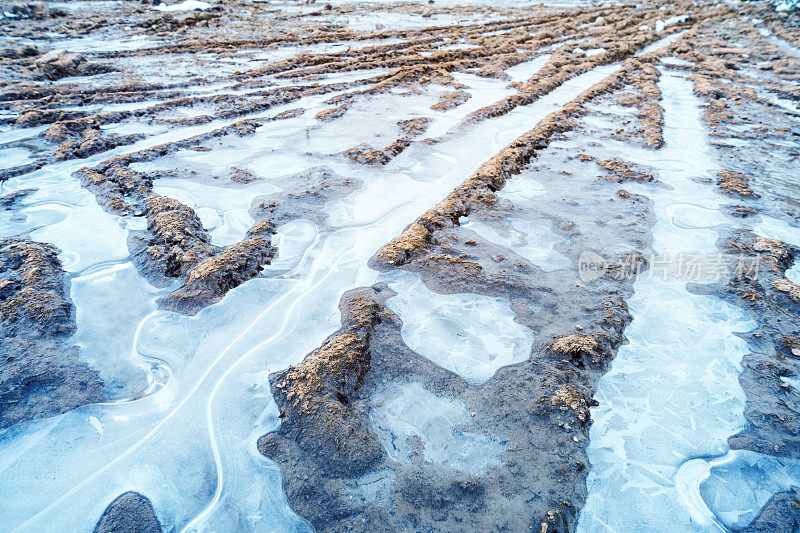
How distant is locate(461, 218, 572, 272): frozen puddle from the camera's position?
384 centimetres

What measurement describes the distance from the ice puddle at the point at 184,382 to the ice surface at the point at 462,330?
0.07 meters

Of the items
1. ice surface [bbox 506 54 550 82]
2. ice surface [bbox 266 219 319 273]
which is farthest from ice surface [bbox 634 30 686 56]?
ice surface [bbox 266 219 319 273]

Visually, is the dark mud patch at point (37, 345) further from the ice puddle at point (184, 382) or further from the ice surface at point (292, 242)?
the ice surface at point (292, 242)

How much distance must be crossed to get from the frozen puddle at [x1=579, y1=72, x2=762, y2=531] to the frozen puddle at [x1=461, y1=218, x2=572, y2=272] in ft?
2.47

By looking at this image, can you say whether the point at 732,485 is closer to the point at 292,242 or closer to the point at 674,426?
the point at 674,426

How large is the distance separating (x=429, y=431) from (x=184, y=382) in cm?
169

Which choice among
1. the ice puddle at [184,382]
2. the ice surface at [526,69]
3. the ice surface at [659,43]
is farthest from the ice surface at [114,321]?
the ice surface at [659,43]

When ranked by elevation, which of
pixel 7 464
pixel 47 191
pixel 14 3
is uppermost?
pixel 14 3

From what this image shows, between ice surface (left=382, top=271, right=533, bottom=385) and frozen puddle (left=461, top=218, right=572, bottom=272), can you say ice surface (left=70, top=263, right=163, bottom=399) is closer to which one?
ice surface (left=382, top=271, right=533, bottom=385)

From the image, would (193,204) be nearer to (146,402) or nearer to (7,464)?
(146,402)

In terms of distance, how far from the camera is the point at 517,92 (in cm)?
866

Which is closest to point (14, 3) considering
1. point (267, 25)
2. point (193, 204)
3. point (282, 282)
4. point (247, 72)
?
point (267, 25)

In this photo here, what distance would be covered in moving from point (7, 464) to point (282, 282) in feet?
6.69

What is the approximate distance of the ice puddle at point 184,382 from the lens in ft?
7.04
